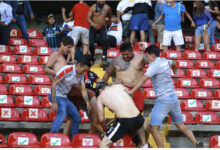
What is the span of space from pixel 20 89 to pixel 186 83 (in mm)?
3535

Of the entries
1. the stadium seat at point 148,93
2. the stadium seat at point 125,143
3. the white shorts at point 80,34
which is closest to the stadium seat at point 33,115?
the stadium seat at point 125,143

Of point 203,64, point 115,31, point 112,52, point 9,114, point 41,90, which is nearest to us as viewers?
point 9,114

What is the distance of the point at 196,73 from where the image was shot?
433 inches

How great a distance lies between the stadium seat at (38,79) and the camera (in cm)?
999

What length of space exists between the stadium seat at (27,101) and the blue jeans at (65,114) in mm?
1309

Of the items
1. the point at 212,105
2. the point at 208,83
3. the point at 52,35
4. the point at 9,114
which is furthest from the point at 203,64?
the point at 9,114

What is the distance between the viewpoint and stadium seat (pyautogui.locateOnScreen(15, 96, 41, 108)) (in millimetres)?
8898

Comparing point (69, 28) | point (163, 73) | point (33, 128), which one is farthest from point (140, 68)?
point (69, 28)

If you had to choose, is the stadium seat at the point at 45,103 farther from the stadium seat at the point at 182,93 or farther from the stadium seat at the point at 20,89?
the stadium seat at the point at 182,93

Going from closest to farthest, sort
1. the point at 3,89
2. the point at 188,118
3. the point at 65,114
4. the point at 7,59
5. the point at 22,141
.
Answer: the point at 22,141 < the point at 65,114 < the point at 188,118 < the point at 3,89 < the point at 7,59

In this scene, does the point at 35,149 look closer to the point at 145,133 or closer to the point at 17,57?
the point at 145,133

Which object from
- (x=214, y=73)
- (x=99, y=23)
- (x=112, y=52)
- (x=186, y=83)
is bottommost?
(x=186, y=83)

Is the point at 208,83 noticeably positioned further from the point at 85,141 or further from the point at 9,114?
the point at 9,114

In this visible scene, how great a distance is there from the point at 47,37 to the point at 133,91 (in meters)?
5.22
